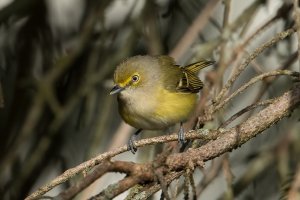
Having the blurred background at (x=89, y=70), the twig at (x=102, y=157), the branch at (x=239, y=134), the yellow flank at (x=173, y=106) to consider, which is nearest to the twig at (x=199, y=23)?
the blurred background at (x=89, y=70)

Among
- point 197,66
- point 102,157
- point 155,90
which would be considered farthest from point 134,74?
point 102,157

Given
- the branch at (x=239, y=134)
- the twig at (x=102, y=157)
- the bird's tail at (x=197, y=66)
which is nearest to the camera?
the twig at (x=102, y=157)

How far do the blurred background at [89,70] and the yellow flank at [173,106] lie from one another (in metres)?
0.18

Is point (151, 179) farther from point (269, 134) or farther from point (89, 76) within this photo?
point (269, 134)

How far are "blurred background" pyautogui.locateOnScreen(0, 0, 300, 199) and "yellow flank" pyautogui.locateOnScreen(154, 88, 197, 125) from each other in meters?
0.18

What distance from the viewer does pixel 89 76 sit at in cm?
319

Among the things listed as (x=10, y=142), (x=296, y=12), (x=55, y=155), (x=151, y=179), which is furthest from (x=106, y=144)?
(x=151, y=179)

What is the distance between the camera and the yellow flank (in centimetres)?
323

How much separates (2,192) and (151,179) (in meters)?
2.46

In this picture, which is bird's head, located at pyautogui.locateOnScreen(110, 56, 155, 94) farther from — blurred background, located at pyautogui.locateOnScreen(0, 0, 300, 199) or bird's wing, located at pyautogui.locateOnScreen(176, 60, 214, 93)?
bird's wing, located at pyautogui.locateOnScreen(176, 60, 214, 93)

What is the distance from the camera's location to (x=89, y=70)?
3.25 metres

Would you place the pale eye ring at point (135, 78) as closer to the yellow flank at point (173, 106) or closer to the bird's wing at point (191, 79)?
the yellow flank at point (173, 106)

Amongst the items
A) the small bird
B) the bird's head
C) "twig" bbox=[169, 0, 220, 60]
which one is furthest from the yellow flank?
"twig" bbox=[169, 0, 220, 60]

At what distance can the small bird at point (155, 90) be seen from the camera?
3.19m
